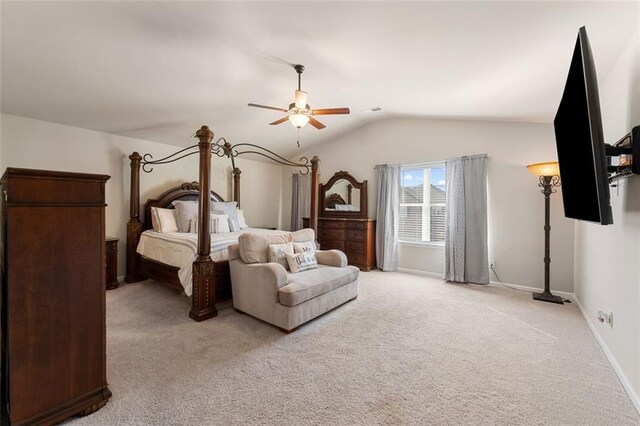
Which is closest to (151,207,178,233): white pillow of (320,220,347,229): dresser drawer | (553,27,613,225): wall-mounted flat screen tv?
(320,220,347,229): dresser drawer

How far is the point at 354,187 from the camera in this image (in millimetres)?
5773

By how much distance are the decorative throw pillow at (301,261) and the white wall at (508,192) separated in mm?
2586

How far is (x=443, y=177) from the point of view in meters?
4.88

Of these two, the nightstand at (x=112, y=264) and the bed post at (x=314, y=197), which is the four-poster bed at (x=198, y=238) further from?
the nightstand at (x=112, y=264)

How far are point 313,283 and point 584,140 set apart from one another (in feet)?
7.72

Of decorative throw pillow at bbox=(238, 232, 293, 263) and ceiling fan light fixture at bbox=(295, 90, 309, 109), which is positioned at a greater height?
ceiling fan light fixture at bbox=(295, 90, 309, 109)

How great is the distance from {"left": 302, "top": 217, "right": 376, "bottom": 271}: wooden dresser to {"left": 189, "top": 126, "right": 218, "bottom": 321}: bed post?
302cm

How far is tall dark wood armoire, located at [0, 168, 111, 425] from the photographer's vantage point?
1.34 meters

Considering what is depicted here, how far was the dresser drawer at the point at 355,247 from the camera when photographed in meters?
5.32

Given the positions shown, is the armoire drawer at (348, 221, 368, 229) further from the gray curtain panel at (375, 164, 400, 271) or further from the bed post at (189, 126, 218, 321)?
the bed post at (189, 126, 218, 321)

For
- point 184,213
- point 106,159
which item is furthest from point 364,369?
point 106,159

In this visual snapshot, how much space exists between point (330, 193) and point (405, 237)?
189 centimetres

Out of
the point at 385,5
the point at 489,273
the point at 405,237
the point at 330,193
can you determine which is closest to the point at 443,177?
the point at 405,237

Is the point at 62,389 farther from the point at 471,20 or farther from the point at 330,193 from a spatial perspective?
the point at 330,193
